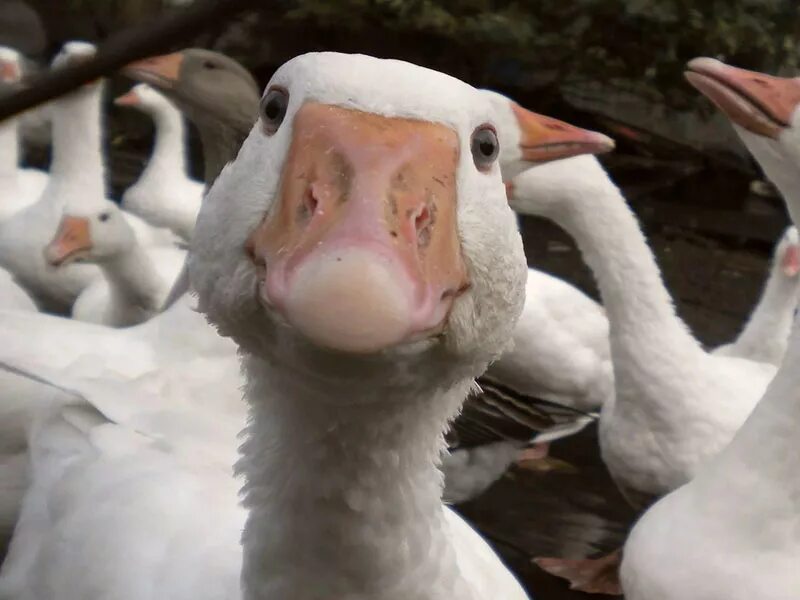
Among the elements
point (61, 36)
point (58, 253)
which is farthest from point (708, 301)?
point (61, 36)

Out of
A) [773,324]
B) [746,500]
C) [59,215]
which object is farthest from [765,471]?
[59,215]

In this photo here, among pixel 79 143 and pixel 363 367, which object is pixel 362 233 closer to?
pixel 363 367

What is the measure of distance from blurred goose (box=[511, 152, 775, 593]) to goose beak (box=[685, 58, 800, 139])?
37.6 inches

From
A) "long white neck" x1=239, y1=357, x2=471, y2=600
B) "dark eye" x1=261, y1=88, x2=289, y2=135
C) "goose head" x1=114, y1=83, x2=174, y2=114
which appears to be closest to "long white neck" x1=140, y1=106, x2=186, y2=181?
"goose head" x1=114, y1=83, x2=174, y2=114

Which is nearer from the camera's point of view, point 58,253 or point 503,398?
point 503,398

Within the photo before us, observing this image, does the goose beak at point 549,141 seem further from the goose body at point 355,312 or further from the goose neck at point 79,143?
the goose neck at point 79,143

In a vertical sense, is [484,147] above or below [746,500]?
above

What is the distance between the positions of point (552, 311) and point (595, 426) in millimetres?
1046

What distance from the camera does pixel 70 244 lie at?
380 centimetres

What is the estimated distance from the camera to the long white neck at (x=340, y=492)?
1093mm

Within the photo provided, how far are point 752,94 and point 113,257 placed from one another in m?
2.46

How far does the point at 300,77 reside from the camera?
1050 millimetres

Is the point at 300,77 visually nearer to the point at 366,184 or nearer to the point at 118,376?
the point at 366,184

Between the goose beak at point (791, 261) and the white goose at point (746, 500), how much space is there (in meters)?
1.41
